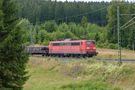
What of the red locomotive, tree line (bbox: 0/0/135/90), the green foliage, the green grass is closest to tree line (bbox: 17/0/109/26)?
tree line (bbox: 0/0/135/90)

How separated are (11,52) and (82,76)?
23904 millimetres

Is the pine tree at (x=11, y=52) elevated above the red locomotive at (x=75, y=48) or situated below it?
above

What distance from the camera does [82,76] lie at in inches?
1941

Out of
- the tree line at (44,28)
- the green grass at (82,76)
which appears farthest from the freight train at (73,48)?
the green grass at (82,76)

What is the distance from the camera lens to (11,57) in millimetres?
26359

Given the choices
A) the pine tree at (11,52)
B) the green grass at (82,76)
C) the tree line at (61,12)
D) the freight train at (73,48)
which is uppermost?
the tree line at (61,12)

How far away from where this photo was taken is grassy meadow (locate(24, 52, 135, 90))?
42.3 m

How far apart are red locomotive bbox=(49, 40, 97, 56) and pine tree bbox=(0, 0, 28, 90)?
3957cm

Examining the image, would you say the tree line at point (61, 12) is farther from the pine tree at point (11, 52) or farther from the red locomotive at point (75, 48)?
the pine tree at point (11, 52)

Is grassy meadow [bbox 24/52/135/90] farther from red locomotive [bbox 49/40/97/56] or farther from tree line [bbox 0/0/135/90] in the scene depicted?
red locomotive [bbox 49/40/97/56]

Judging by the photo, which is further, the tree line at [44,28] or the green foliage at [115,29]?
the green foliage at [115,29]

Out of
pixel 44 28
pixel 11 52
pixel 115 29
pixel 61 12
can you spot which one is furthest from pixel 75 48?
pixel 61 12

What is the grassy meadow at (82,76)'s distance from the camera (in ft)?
139

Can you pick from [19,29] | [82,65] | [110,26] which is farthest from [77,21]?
[19,29]
